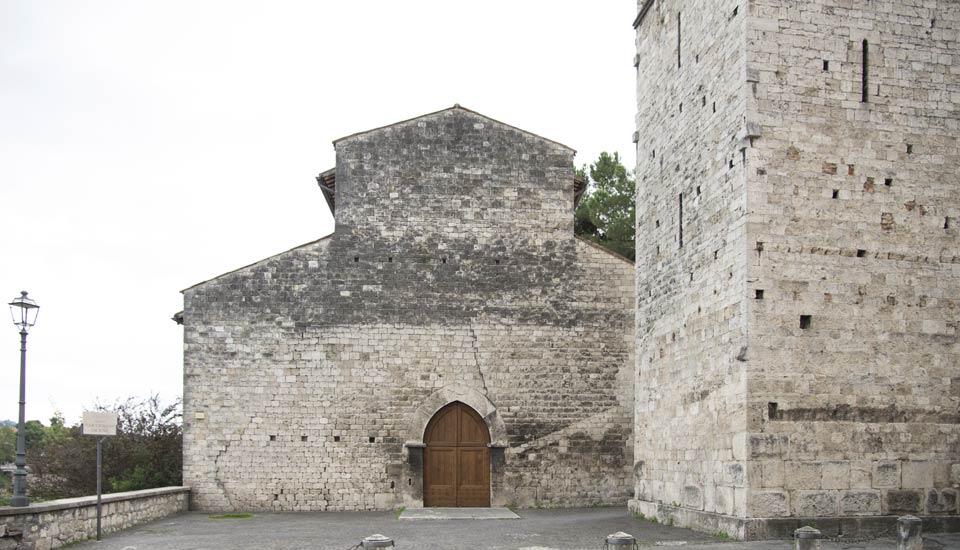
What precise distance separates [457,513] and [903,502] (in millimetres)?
8703

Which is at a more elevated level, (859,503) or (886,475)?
(886,475)

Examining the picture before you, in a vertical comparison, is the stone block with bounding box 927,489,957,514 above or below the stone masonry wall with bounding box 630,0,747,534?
below

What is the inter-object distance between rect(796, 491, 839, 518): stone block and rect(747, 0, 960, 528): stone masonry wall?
20 millimetres

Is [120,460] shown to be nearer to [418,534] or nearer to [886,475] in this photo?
[418,534]

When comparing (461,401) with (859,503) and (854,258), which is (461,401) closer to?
(859,503)

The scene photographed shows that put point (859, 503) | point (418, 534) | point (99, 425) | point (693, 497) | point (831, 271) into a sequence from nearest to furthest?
point (859, 503), point (831, 271), point (99, 425), point (418, 534), point (693, 497)

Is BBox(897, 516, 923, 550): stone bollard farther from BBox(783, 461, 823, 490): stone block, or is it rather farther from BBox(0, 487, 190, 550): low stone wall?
BBox(0, 487, 190, 550): low stone wall

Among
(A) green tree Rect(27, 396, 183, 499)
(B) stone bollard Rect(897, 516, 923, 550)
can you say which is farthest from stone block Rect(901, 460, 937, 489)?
(A) green tree Rect(27, 396, 183, 499)

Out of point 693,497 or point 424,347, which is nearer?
point 693,497

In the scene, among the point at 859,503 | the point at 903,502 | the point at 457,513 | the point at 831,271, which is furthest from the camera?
the point at 457,513

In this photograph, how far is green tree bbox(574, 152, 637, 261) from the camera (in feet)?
108

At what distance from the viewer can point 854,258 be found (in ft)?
43.7

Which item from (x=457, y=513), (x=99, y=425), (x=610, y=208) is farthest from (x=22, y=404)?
(x=610, y=208)

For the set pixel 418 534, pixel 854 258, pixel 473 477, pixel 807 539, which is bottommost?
pixel 418 534
